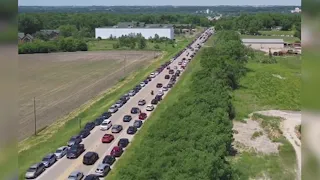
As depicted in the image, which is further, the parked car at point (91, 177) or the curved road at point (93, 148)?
the curved road at point (93, 148)

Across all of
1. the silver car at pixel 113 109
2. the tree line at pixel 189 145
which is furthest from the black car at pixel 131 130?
the silver car at pixel 113 109

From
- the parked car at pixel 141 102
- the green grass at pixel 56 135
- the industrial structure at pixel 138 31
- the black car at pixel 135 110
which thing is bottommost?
the green grass at pixel 56 135

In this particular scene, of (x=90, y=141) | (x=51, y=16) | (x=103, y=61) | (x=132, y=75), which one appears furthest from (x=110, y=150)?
(x=51, y=16)

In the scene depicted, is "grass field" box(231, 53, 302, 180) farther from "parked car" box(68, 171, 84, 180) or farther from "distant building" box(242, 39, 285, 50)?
"distant building" box(242, 39, 285, 50)

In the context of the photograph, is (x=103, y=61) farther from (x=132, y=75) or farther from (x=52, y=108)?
(x=52, y=108)

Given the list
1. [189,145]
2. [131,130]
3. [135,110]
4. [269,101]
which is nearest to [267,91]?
[269,101]

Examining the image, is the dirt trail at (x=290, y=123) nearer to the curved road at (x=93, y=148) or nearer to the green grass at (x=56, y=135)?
the curved road at (x=93, y=148)
